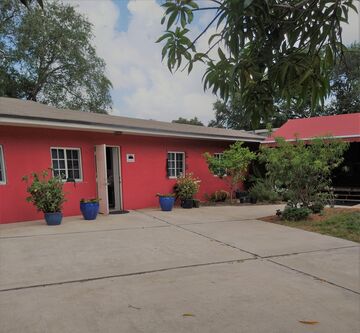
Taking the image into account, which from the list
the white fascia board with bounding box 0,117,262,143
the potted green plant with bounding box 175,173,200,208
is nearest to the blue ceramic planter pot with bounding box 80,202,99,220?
the white fascia board with bounding box 0,117,262,143

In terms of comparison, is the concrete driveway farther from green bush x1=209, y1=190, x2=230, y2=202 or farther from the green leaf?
green bush x1=209, y1=190, x2=230, y2=202

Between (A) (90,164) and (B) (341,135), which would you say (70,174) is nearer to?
(A) (90,164)

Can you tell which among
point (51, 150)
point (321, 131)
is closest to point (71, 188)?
point (51, 150)

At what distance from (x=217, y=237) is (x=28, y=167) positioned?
226 inches

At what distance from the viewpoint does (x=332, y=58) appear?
1898mm

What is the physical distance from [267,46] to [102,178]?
904cm

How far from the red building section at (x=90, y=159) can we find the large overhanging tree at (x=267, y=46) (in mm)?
7470

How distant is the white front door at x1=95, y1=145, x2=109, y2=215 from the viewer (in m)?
10.3

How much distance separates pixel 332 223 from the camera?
8.44 metres

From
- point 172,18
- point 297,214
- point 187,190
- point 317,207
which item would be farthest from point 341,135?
point 172,18

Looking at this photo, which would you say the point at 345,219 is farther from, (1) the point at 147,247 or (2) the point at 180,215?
(1) the point at 147,247

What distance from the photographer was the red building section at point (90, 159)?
8969 mm

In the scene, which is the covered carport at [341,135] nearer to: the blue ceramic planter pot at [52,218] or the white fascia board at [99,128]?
the white fascia board at [99,128]

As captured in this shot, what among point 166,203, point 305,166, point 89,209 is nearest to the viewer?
point 305,166
